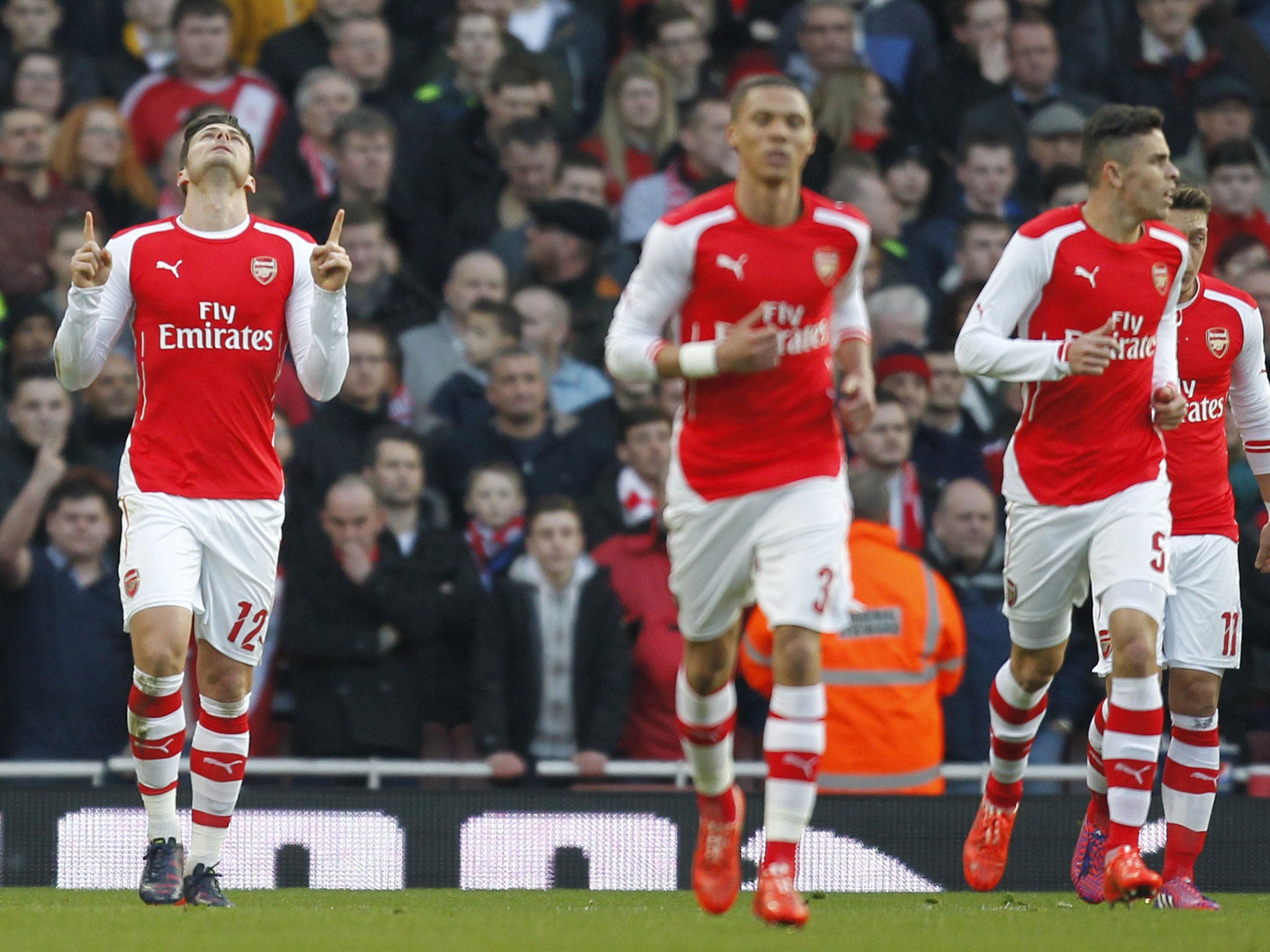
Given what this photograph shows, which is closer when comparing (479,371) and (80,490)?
(80,490)

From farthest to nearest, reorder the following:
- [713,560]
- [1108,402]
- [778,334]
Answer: [1108,402]
[713,560]
[778,334]

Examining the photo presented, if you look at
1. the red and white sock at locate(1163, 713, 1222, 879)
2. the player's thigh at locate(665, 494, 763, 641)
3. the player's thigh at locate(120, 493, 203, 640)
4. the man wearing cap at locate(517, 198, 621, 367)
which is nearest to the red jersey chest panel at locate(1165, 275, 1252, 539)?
the red and white sock at locate(1163, 713, 1222, 879)

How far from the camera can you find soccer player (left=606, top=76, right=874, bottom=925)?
7.13 metres

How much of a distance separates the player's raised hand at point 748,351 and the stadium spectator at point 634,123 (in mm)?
7445

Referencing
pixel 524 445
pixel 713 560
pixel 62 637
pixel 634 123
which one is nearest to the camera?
pixel 713 560

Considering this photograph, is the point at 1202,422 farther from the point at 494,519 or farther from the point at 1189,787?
the point at 494,519

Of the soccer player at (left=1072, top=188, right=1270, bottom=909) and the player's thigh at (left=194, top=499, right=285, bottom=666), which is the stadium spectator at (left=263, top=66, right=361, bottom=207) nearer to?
the player's thigh at (left=194, top=499, right=285, bottom=666)

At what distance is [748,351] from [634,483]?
202 inches

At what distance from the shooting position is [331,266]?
8125 mm

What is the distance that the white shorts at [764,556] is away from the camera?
716 cm

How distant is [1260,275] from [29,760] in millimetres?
7508

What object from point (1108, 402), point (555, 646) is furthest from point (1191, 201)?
point (555, 646)

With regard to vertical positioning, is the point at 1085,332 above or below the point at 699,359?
above

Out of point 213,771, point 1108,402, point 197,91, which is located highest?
point 197,91
